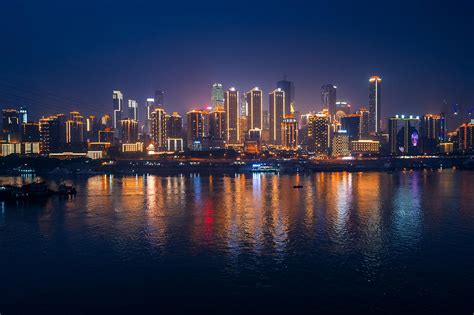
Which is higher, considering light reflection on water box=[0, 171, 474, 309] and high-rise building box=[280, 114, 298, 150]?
high-rise building box=[280, 114, 298, 150]

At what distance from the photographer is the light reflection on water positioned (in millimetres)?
7687

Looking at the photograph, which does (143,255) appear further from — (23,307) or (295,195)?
(295,195)

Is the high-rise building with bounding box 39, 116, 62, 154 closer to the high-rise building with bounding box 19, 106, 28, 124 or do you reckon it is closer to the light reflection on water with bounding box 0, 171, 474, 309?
the high-rise building with bounding box 19, 106, 28, 124

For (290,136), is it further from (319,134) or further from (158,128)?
(158,128)

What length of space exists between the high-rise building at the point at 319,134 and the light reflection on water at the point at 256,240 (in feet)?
215

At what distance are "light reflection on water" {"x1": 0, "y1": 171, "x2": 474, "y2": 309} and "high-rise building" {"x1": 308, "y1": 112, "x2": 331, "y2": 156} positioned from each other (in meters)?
65.6

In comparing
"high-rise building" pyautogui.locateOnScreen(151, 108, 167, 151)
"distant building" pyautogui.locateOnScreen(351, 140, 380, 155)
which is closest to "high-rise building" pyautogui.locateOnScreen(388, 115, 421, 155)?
"distant building" pyautogui.locateOnScreen(351, 140, 380, 155)

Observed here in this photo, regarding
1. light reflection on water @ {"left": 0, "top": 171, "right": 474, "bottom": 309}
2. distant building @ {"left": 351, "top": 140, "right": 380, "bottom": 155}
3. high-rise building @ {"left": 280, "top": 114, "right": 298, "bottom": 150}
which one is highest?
high-rise building @ {"left": 280, "top": 114, "right": 298, "bottom": 150}

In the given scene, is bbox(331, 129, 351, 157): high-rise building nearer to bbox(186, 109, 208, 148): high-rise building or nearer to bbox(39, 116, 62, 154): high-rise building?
bbox(186, 109, 208, 148): high-rise building

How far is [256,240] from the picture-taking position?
33.9ft

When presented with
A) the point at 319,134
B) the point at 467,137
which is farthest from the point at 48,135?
the point at 467,137

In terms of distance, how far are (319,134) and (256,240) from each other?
246ft

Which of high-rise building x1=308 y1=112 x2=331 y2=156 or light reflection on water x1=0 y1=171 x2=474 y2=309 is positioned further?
high-rise building x1=308 y1=112 x2=331 y2=156

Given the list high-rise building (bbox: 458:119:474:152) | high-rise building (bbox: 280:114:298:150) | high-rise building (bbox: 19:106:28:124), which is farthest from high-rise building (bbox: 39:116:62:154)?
high-rise building (bbox: 458:119:474:152)
